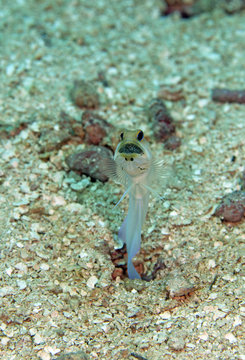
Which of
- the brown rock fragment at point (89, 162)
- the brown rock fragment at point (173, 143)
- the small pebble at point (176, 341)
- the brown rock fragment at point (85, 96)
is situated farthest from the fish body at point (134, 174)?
the brown rock fragment at point (85, 96)

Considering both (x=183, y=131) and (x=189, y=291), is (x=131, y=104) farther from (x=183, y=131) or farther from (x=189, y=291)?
(x=189, y=291)

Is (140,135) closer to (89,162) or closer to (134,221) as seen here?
(134,221)

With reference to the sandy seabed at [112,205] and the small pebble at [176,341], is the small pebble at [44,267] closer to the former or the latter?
the sandy seabed at [112,205]

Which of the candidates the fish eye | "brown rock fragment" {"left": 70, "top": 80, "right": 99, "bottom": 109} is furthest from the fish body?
"brown rock fragment" {"left": 70, "top": 80, "right": 99, "bottom": 109}

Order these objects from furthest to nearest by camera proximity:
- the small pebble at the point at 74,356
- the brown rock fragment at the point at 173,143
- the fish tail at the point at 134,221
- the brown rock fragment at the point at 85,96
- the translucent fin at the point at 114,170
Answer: the brown rock fragment at the point at 85,96
the brown rock fragment at the point at 173,143
the fish tail at the point at 134,221
the translucent fin at the point at 114,170
the small pebble at the point at 74,356

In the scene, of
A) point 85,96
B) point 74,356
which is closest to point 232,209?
point 74,356

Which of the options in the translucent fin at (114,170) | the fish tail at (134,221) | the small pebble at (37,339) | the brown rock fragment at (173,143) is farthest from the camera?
the brown rock fragment at (173,143)

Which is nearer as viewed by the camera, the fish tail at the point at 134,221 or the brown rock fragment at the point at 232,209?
the fish tail at the point at 134,221
